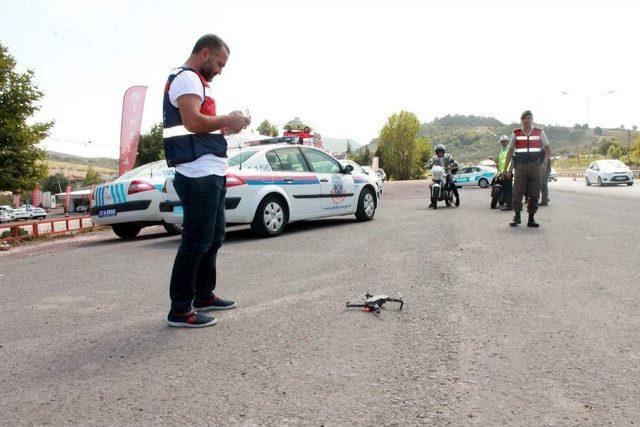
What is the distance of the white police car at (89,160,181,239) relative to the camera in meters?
10.2

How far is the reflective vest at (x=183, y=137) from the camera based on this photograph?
383 centimetres

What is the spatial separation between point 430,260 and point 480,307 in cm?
209

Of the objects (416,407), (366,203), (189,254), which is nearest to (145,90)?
(366,203)

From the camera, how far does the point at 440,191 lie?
15172 mm

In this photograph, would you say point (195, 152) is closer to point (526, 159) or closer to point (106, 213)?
point (106, 213)

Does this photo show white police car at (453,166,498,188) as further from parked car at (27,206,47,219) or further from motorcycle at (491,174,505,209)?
parked car at (27,206,47,219)

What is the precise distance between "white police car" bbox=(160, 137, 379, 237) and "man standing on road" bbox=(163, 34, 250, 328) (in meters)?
4.60

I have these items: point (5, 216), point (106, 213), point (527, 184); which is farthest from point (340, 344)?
point (5, 216)

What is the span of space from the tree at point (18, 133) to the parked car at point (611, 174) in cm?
2999

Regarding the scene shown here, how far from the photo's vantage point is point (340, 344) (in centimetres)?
340

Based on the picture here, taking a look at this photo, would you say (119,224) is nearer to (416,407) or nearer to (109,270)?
(109,270)

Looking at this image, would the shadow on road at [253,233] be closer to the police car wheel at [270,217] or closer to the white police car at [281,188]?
the police car wheel at [270,217]

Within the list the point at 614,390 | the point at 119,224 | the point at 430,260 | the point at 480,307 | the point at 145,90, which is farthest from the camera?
the point at 145,90

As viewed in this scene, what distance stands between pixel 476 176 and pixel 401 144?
7144 cm
